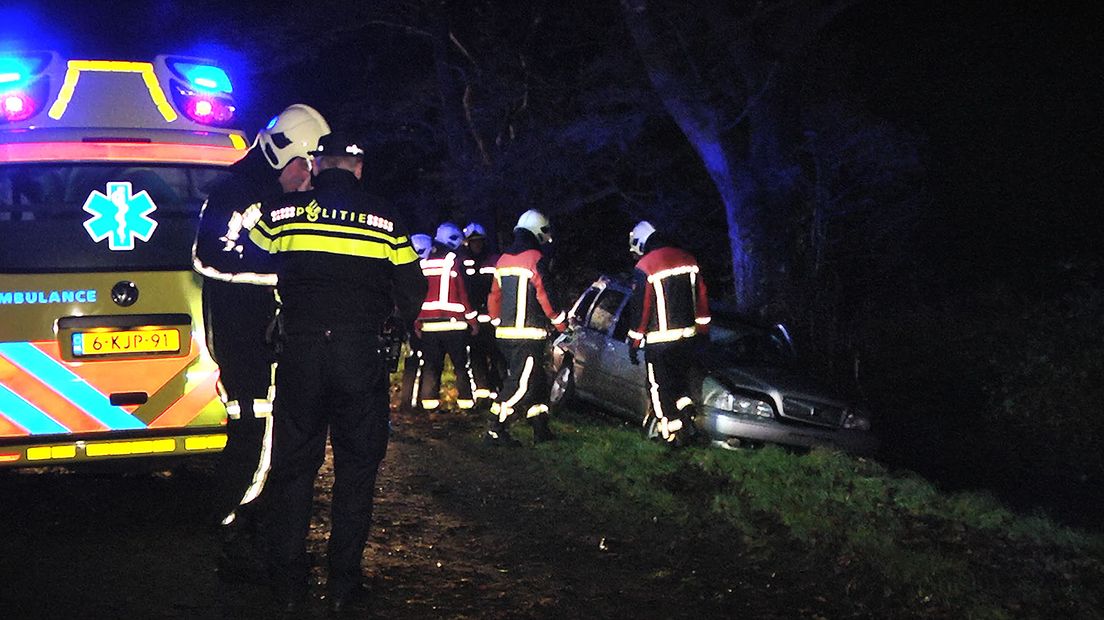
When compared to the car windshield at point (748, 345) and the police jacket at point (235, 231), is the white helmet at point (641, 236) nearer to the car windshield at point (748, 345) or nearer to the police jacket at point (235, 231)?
the car windshield at point (748, 345)

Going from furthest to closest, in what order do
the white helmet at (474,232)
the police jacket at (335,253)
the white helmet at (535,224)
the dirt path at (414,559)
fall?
the white helmet at (474,232), the white helmet at (535,224), the dirt path at (414,559), the police jacket at (335,253)

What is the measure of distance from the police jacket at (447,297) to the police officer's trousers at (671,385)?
8.41 ft

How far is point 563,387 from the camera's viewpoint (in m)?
11.3

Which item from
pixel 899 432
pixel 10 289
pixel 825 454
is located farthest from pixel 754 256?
pixel 10 289

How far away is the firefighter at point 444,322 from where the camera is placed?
11.0m

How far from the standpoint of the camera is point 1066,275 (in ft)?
49.2

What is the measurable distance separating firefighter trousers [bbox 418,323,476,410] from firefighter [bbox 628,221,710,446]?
104 inches

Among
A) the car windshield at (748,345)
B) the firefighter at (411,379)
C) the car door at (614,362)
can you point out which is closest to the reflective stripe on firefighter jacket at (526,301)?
the car door at (614,362)

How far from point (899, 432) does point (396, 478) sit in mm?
5986

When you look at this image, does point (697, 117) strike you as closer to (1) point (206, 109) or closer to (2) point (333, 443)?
(1) point (206, 109)

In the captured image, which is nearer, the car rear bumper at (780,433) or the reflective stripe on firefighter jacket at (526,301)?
the car rear bumper at (780,433)

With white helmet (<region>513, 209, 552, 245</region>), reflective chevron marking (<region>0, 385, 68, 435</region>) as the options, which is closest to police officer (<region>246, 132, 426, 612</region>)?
reflective chevron marking (<region>0, 385, 68, 435</region>)

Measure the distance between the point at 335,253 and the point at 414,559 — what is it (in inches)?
75.8

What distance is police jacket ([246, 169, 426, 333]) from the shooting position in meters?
4.99
